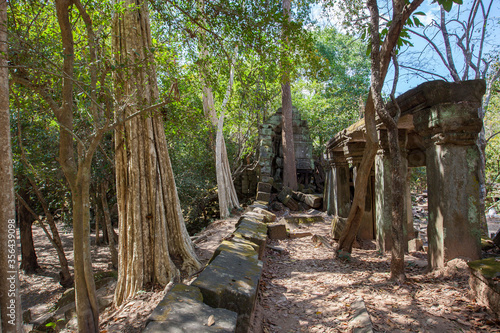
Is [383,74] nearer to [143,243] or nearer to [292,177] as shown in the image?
[143,243]

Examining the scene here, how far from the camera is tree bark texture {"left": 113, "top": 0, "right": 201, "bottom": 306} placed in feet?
14.2

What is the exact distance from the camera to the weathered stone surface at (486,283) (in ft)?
8.29

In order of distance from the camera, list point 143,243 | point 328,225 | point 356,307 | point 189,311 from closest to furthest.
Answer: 1. point 189,311
2. point 356,307
3. point 143,243
4. point 328,225

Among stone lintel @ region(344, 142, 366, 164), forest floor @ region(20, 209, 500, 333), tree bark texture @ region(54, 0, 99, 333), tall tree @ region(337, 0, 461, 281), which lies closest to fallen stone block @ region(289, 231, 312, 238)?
forest floor @ region(20, 209, 500, 333)

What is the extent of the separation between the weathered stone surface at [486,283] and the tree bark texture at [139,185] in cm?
366

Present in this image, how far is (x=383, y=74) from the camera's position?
3.84 m

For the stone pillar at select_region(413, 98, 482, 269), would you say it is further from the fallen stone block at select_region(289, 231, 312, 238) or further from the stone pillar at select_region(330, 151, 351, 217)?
the stone pillar at select_region(330, 151, 351, 217)

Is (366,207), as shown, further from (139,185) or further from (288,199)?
(139,185)

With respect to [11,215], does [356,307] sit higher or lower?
lower

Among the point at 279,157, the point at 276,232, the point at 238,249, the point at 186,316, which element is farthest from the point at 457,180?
the point at 279,157

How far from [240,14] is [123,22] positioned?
1.89 metres

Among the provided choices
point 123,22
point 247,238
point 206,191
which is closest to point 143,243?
point 247,238

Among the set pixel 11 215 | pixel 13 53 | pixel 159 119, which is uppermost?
pixel 13 53

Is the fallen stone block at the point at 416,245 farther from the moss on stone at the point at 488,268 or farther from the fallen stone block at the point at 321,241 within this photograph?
the moss on stone at the point at 488,268
